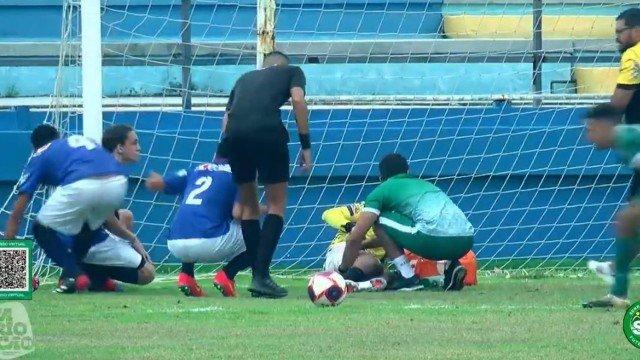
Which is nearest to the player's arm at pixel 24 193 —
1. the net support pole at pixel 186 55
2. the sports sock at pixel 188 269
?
the sports sock at pixel 188 269

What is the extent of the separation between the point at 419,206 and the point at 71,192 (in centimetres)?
228

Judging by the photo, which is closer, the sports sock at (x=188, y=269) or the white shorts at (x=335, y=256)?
the sports sock at (x=188, y=269)

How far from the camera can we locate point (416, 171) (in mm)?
11992

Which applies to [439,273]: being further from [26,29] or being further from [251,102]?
[26,29]

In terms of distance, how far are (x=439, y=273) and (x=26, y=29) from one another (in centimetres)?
777

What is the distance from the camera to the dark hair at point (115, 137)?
9406 millimetres

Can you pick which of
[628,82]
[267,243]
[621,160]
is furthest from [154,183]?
[621,160]

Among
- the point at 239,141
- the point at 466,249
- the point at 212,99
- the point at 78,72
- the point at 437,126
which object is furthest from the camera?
the point at 212,99

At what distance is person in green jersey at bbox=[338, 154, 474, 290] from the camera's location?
9.36m

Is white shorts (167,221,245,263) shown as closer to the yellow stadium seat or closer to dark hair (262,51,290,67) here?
dark hair (262,51,290,67)

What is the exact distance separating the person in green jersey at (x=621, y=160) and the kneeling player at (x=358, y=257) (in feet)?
6.80

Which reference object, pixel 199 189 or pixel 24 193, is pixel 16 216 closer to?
pixel 24 193

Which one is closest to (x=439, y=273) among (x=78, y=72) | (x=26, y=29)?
(x=78, y=72)

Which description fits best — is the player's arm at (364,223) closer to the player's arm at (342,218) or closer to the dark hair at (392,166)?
the dark hair at (392,166)
